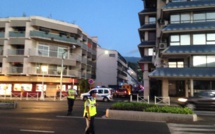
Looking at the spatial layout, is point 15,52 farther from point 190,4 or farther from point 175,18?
point 190,4

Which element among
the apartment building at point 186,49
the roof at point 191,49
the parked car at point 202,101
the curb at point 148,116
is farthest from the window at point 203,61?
the curb at point 148,116

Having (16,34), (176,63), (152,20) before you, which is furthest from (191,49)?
(16,34)

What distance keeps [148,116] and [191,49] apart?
780 inches

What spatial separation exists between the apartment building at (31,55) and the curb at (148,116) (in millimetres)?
32263

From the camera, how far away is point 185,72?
101ft

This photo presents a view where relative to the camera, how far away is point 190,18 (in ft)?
111

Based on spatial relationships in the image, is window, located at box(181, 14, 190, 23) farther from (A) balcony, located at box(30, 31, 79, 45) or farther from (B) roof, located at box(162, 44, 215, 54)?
(A) balcony, located at box(30, 31, 79, 45)

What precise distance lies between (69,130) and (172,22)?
27.3 meters

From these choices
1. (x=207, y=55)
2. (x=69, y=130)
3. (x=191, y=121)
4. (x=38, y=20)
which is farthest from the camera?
(x=38, y=20)

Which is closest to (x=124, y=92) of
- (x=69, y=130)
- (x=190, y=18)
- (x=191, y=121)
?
(x=190, y=18)

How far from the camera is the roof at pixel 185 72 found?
29877mm

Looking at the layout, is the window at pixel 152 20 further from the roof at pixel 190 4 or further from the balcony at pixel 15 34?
the balcony at pixel 15 34

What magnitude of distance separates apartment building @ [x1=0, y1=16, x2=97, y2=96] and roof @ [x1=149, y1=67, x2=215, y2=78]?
20.5 metres

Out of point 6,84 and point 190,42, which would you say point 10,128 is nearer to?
point 190,42
